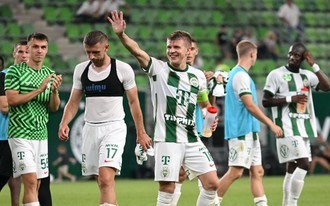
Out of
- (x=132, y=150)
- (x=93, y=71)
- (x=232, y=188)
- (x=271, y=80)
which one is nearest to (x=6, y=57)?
(x=132, y=150)

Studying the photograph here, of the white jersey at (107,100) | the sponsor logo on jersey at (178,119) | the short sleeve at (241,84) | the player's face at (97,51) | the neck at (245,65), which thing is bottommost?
the sponsor logo on jersey at (178,119)

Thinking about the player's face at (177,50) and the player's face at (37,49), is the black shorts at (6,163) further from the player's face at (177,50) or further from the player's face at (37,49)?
the player's face at (177,50)

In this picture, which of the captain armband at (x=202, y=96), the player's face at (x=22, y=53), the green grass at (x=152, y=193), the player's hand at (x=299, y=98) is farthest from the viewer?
the green grass at (x=152, y=193)

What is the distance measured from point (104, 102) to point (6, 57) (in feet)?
48.1

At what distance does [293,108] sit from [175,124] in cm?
369

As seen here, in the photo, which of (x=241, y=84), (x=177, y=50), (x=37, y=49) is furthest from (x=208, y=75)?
(x=37, y=49)

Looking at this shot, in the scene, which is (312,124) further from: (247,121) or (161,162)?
(161,162)

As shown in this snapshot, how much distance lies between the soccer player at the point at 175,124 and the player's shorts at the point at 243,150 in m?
2.18

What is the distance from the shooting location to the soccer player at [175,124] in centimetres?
1053

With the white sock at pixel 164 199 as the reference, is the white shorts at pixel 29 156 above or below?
above

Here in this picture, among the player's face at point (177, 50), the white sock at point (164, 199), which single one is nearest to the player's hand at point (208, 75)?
the player's face at point (177, 50)

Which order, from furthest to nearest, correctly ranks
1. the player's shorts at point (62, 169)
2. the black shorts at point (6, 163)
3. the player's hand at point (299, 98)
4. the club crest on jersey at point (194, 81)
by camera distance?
1. the player's shorts at point (62, 169)
2. the player's hand at point (299, 98)
3. the black shorts at point (6, 163)
4. the club crest on jersey at point (194, 81)

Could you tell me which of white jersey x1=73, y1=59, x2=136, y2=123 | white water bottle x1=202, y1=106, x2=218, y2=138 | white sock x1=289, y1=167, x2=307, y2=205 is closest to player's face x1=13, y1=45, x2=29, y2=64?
white jersey x1=73, y1=59, x2=136, y2=123

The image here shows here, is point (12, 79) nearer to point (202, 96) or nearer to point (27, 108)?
point (27, 108)
